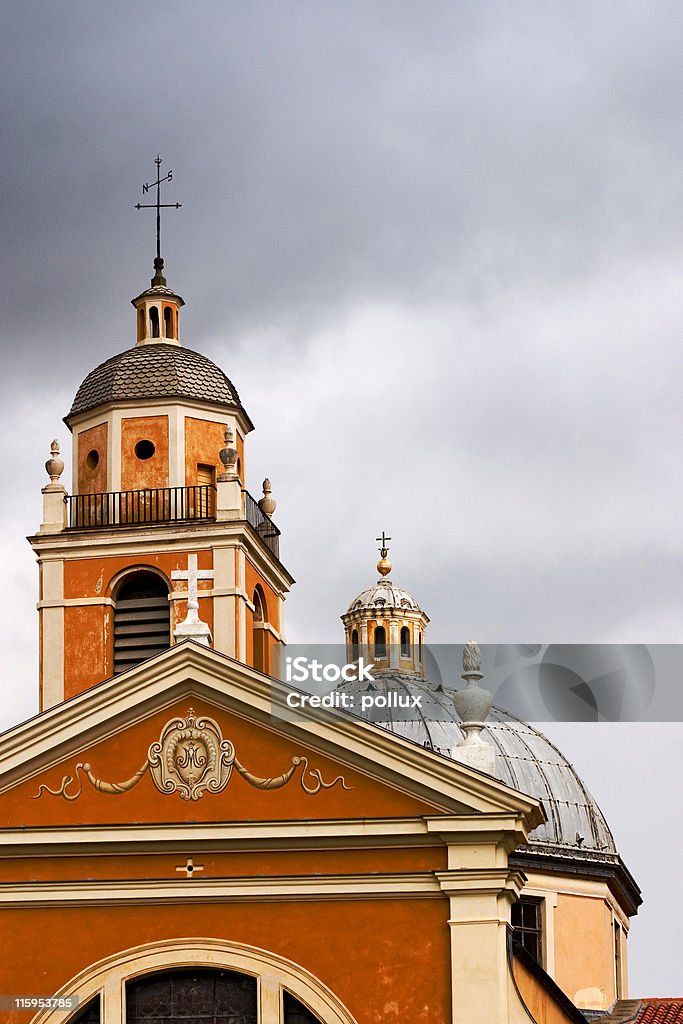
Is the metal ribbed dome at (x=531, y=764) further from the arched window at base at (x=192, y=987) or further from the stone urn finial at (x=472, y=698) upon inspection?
the arched window at base at (x=192, y=987)

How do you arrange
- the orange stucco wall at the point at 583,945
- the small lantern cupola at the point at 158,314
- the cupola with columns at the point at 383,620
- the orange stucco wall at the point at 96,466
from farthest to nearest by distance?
1. the cupola with columns at the point at 383,620
2. the small lantern cupola at the point at 158,314
3. the orange stucco wall at the point at 96,466
4. the orange stucco wall at the point at 583,945

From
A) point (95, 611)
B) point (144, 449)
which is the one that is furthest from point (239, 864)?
point (144, 449)

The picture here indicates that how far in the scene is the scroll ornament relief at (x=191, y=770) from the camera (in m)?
23.4

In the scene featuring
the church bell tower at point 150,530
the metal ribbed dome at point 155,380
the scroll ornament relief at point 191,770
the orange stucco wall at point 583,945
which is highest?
the metal ribbed dome at point 155,380

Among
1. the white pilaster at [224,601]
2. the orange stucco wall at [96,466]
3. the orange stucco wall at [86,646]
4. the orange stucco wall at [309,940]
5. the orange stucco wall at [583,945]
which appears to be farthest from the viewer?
the orange stucco wall at [96,466]

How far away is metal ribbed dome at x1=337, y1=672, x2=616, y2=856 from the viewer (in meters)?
33.4

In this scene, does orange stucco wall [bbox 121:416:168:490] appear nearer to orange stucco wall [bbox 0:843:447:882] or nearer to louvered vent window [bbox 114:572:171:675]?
louvered vent window [bbox 114:572:171:675]

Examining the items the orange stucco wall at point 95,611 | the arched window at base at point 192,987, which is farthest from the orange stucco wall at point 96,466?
the arched window at base at point 192,987

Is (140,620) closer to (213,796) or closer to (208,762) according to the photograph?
(208,762)

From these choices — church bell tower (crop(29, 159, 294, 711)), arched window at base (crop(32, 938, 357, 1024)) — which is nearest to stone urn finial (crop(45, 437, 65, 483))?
church bell tower (crop(29, 159, 294, 711))

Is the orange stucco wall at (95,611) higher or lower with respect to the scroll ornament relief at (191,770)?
higher

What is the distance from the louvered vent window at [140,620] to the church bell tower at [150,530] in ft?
0.05

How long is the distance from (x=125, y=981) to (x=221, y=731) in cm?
290

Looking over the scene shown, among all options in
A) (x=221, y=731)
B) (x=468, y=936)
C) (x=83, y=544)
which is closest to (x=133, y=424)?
(x=83, y=544)
